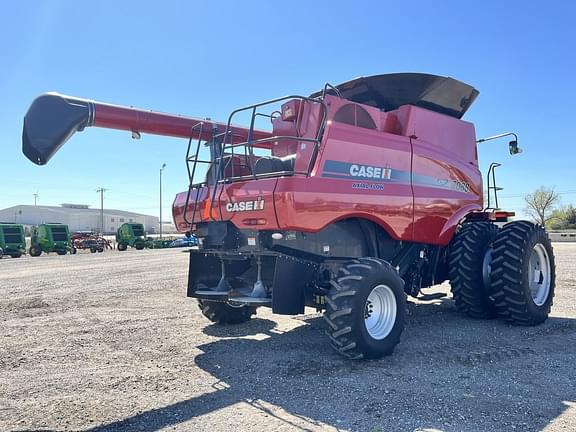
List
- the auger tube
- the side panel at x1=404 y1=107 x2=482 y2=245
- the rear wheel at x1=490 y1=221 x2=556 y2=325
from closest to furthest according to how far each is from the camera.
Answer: the auger tube < the side panel at x1=404 y1=107 x2=482 y2=245 < the rear wheel at x1=490 y1=221 x2=556 y2=325

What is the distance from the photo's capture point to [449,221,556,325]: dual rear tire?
698cm

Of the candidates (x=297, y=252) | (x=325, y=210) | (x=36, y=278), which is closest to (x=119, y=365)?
(x=297, y=252)

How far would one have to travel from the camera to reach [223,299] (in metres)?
6.17

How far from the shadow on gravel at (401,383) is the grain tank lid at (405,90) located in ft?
11.4

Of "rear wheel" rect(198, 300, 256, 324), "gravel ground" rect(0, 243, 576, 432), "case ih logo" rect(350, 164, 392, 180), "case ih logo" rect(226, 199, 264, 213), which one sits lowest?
"gravel ground" rect(0, 243, 576, 432)

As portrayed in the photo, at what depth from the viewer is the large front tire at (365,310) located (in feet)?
16.9

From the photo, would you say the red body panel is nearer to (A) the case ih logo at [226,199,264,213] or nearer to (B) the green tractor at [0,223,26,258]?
(A) the case ih logo at [226,199,264,213]

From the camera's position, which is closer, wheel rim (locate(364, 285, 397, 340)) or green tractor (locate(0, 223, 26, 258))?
wheel rim (locate(364, 285, 397, 340))

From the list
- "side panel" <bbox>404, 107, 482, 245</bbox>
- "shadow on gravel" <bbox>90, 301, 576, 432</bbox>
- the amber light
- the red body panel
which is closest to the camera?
"shadow on gravel" <bbox>90, 301, 576, 432</bbox>

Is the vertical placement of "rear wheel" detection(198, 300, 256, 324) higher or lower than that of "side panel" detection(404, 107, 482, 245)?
lower

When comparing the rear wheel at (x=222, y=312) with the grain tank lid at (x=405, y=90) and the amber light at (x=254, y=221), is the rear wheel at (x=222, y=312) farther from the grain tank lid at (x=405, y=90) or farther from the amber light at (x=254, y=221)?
the grain tank lid at (x=405, y=90)

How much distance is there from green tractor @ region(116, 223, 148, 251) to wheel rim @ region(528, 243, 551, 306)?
3695 cm

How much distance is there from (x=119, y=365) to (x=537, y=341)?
520cm

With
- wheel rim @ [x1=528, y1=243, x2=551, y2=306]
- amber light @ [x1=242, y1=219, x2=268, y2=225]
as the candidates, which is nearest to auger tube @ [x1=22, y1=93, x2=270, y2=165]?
amber light @ [x1=242, y1=219, x2=268, y2=225]
